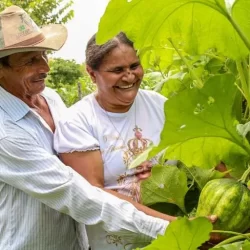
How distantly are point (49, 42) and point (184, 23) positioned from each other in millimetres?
1393

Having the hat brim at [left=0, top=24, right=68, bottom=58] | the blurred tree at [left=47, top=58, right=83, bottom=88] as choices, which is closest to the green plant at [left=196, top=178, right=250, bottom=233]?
the hat brim at [left=0, top=24, right=68, bottom=58]

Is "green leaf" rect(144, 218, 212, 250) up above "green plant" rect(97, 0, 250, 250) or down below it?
below

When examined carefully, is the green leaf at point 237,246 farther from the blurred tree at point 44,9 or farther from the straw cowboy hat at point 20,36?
the blurred tree at point 44,9

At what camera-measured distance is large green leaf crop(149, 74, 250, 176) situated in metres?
1.13

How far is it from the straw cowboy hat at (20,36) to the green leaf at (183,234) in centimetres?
135

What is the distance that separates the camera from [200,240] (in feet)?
3.84

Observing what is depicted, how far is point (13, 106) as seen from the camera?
2.26 meters

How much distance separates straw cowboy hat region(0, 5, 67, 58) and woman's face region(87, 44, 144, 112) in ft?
1.02

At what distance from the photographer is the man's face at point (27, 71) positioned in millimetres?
2334

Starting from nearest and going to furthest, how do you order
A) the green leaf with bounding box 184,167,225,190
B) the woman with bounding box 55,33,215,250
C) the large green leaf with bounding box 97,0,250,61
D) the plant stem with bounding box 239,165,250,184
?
1. the large green leaf with bounding box 97,0,250,61
2. the plant stem with bounding box 239,165,250,184
3. the green leaf with bounding box 184,167,225,190
4. the woman with bounding box 55,33,215,250

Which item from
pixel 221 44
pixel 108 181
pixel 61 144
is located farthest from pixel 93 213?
pixel 221 44

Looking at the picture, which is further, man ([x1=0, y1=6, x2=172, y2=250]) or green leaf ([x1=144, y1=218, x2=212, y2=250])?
man ([x1=0, y1=6, x2=172, y2=250])

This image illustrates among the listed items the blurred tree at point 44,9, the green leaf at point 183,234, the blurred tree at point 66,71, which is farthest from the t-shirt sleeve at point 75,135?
the blurred tree at point 66,71

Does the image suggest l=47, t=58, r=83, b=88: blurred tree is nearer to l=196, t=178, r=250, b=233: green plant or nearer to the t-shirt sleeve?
the t-shirt sleeve
